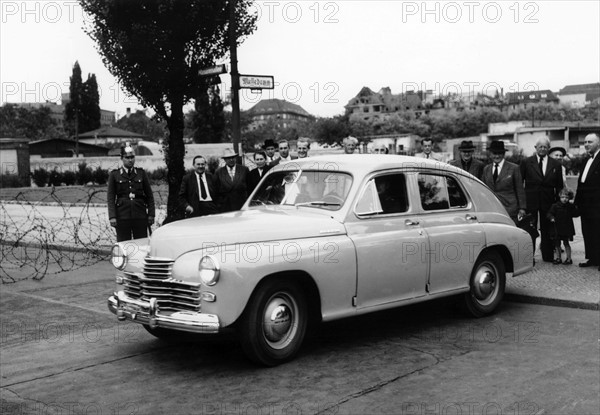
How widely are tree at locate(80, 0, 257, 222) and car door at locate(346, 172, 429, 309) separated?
9.98m

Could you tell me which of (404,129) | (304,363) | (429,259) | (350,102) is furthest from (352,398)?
(350,102)

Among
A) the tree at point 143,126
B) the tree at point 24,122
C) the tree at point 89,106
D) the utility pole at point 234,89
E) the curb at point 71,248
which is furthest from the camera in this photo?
the tree at point 143,126

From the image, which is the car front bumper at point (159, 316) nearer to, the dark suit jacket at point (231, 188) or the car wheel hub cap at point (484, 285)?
the car wheel hub cap at point (484, 285)

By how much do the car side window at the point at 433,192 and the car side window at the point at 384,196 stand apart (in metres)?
0.27

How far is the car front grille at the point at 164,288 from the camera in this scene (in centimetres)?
552

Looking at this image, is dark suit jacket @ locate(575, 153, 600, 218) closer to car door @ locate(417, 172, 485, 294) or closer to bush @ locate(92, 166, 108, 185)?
car door @ locate(417, 172, 485, 294)

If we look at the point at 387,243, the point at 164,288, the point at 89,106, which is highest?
the point at 89,106

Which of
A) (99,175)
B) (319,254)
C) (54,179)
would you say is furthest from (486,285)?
(99,175)

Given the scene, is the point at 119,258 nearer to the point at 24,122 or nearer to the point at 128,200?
the point at 128,200

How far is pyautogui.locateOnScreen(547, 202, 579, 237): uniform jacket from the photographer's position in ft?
33.4

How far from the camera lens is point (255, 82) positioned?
475 inches

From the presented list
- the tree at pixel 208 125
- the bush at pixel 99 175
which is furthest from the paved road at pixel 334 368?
the tree at pixel 208 125

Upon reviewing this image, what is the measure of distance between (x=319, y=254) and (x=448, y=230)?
185 centimetres

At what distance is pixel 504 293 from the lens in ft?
27.3
